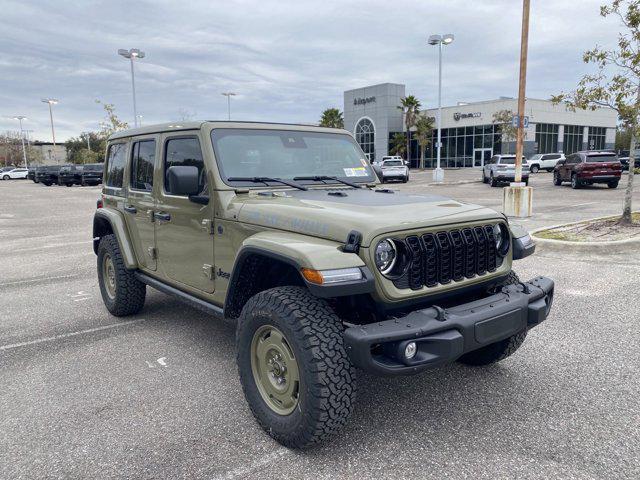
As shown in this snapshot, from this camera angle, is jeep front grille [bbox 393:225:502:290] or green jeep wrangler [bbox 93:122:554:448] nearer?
green jeep wrangler [bbox 93:122:554:448]

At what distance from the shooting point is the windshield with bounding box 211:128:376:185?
385cm

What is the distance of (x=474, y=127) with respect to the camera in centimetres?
5522

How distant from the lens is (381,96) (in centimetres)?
6038

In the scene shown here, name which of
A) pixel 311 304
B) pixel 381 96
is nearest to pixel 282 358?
pixel 311 304

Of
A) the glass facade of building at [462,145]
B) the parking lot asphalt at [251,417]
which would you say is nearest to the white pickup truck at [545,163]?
the glass facade of building at [462,145]

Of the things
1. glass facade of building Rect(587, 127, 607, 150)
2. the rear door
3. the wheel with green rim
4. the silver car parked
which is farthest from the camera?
glass facade of building Rect(587, 127, 607, 150)

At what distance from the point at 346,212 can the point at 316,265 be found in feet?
1.79

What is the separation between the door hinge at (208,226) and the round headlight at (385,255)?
4.75ft

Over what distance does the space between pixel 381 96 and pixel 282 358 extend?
60.6 metres

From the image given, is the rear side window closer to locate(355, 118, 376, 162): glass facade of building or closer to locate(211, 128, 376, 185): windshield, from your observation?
locate(211, 128, 376, 185): windshield

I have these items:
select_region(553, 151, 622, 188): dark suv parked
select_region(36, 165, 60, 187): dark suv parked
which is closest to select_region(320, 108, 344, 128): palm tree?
select_region(36, 165, 60, 187): dark suv parked

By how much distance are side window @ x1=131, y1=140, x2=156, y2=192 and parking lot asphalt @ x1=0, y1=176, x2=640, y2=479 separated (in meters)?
1.45

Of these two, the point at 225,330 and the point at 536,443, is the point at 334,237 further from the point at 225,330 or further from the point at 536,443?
the point at 225,330

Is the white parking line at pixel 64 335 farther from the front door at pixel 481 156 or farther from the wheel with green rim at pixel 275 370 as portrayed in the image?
the front door at pixel 481 156
